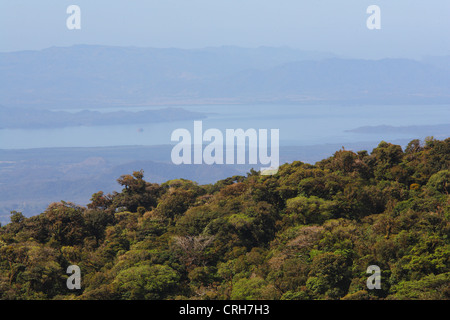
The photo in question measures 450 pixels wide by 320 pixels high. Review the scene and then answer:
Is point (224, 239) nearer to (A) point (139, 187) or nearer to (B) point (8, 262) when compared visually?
(B) point (8, 262)

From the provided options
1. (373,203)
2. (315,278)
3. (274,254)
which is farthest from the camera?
(373,203)

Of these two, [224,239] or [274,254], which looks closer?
[274,254]

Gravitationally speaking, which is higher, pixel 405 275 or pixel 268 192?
pixel 268 192
